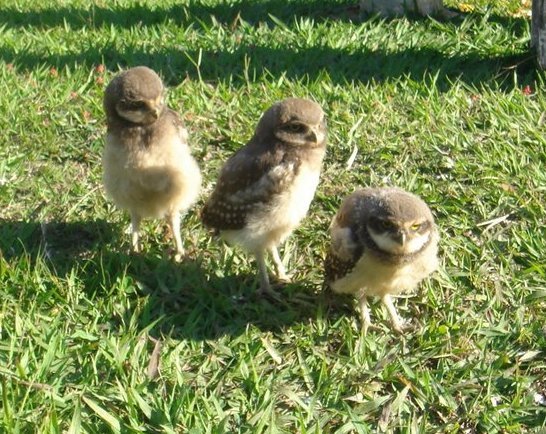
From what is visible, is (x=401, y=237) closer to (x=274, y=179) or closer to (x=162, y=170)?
(x=274, y=179)

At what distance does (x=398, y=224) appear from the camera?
429 centimetres

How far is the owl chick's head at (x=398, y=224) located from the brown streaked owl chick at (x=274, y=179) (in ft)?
1.68

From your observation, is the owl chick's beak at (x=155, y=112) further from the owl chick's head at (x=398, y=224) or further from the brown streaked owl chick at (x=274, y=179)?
the owl chick's head at (x=398, y=224)

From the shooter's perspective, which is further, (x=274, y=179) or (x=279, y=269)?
(x=279, y=269)

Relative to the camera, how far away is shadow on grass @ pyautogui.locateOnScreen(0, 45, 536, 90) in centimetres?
716

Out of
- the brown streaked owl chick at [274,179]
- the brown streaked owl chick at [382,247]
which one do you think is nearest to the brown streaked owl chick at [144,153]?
the brown streaked owl chick at [274,179]

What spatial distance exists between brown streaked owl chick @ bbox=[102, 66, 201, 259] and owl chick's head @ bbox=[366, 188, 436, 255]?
4.38 ft

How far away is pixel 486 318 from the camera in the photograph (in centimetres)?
472

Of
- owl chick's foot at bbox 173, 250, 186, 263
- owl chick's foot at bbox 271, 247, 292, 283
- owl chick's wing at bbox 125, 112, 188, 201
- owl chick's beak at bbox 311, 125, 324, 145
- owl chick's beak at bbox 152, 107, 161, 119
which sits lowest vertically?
owl chick's foot at bbox 173, 250, 186, 263

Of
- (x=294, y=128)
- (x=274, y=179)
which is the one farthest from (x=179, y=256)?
(x=294, y=128)

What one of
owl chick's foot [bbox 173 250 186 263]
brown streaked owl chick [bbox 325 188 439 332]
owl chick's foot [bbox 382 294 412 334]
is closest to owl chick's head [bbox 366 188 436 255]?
brown streaked owl chick [bbox 325 188 439 332]

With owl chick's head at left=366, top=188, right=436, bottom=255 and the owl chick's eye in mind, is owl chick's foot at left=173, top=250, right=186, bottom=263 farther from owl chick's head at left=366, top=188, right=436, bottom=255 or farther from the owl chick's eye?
owl chick's head at left=366, top=188, right=436, bottom=255

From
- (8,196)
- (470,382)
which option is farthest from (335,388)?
(8,196)

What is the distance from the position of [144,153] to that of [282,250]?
1.04 m
